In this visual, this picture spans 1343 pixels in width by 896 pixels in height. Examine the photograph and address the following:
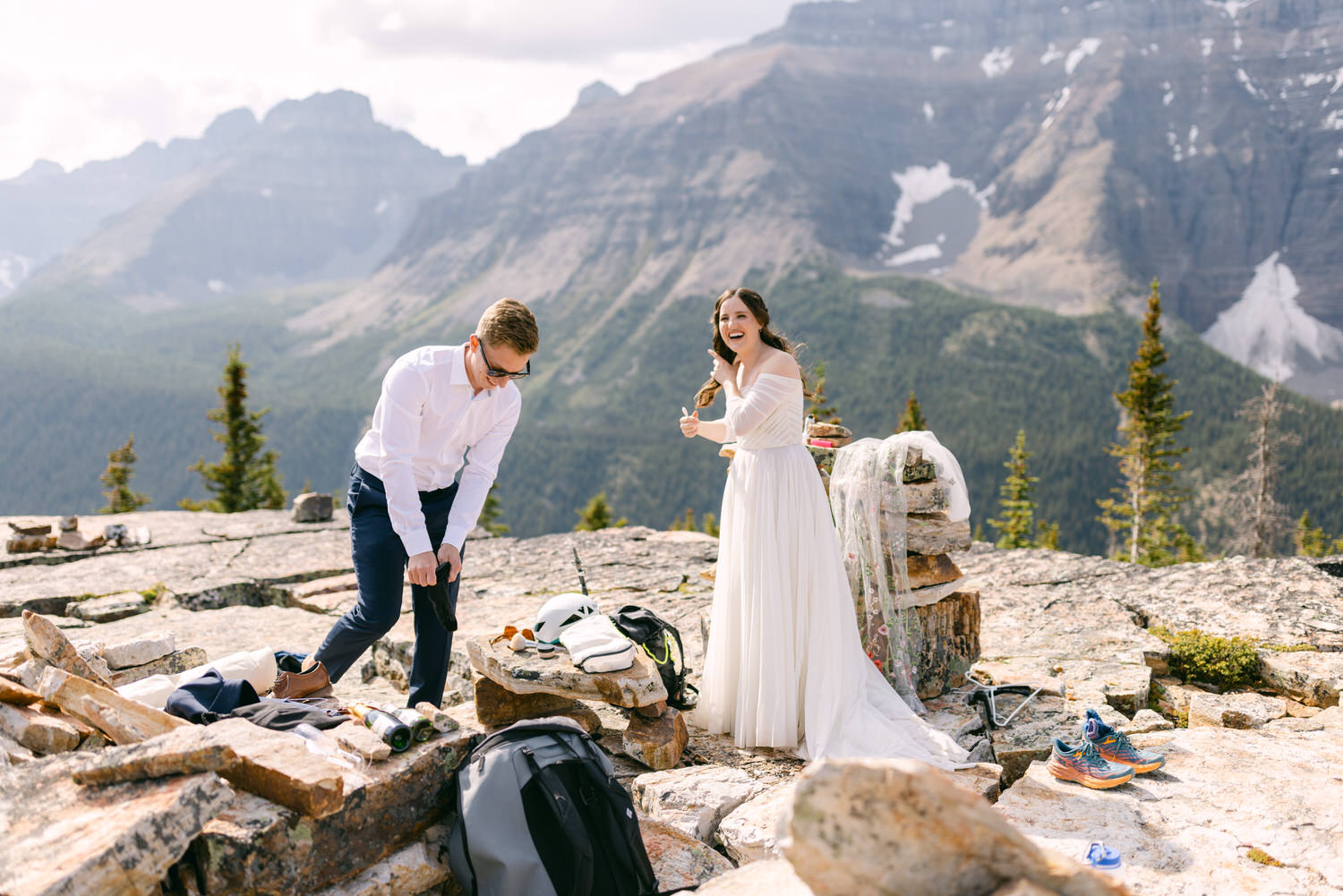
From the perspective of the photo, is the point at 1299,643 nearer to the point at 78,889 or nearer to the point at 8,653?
the point at 78,889

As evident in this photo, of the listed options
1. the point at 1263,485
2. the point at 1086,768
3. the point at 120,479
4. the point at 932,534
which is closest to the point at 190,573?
the point at 932,534

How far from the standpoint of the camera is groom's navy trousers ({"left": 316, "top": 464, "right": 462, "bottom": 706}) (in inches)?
196

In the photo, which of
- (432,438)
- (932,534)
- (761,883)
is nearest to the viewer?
(761,883)

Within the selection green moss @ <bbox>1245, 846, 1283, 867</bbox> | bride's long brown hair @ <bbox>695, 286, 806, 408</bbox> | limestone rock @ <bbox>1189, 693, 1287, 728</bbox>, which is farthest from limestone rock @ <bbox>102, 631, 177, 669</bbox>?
limestone rock @ <bbox>1189, 693, 1287, 728</bbox>

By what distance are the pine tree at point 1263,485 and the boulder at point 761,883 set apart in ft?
111

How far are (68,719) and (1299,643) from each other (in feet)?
30.5

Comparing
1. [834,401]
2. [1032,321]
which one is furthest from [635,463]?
[1032,321]

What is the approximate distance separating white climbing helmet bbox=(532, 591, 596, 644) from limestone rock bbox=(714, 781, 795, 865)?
1.61m

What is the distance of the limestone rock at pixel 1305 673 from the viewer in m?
6.39

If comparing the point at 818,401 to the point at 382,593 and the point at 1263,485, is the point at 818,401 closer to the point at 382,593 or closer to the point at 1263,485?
the point at 382,593

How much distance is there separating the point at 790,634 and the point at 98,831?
3.72 metres

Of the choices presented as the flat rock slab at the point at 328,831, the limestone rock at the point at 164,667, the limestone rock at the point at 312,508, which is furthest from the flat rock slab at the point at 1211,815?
the limestone rock at the point at 312,508

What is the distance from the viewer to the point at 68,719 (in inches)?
157

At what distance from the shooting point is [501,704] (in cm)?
521
